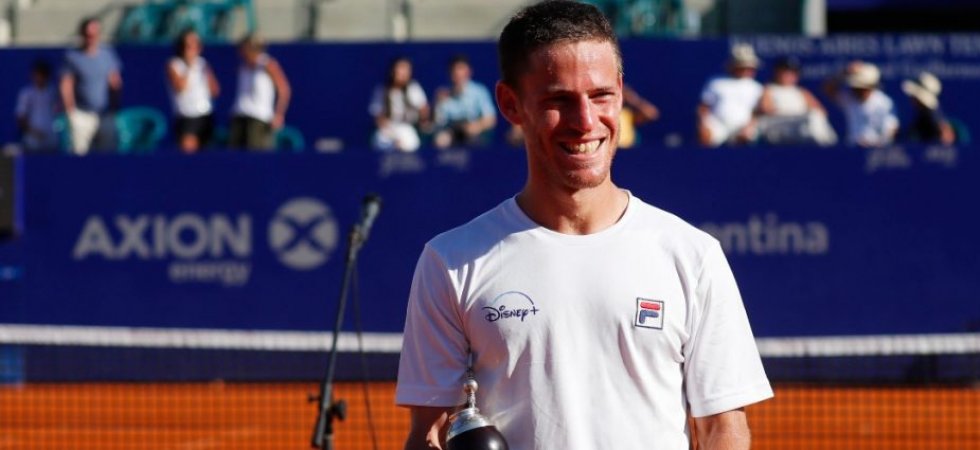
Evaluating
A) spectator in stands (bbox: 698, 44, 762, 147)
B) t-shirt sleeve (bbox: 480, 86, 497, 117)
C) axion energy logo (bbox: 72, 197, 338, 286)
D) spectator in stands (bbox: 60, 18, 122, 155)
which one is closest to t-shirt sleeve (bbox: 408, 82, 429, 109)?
t-shirt sleeve (bbox: 480, 86, 497, 117)

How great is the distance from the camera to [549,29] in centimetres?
312

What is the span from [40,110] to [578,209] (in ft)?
43.4

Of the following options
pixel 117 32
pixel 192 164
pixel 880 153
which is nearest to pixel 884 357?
pixel 880 153

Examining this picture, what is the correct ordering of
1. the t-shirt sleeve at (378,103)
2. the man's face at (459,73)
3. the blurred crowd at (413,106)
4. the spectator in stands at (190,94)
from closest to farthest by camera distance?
the blurred crowd at (413,106) → the man's face at (459,73) → the t-shirt sleeve at (378,103) → the spectator in stands at (190,94)

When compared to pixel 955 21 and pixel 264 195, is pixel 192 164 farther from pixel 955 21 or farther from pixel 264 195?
pixel 955 21

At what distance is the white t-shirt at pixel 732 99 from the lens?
14719 millimetres

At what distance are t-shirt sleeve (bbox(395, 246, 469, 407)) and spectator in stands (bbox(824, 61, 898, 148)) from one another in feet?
40.4

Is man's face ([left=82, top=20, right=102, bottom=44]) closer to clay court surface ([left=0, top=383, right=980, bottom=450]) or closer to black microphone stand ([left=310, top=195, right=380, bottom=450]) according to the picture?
clay court surface ([left=0, top=383, right=980, bottom=450])

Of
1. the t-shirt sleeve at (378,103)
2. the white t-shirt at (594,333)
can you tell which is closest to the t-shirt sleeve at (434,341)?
the white t-shirt at (594,333)

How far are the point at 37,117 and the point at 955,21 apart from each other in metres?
11.2

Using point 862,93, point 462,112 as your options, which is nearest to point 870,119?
point 862,93

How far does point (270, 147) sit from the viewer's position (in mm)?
15344

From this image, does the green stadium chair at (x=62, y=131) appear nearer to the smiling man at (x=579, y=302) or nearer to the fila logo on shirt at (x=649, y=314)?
the smiling man at (x=579, y=302)

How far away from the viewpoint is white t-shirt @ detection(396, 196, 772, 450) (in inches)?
122
